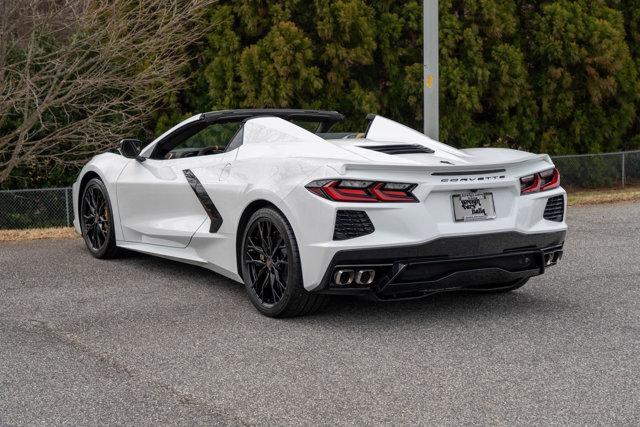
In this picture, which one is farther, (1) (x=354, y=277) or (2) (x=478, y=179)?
(2) (x=478, y=179)

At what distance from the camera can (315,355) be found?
204 inches

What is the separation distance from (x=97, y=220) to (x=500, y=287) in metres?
3.77

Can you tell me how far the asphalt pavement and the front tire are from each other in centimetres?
12

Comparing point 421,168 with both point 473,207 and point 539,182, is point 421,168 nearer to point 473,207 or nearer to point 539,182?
point 473,207

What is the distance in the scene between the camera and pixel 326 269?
5504 mm

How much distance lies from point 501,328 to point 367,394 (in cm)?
157

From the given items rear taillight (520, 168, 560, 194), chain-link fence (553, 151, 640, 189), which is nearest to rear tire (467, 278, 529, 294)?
rear taillight (520, 168, 560, 194)

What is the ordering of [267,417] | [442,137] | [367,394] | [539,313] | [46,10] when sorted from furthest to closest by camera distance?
[442,137] < [46,10] < [539,313] < [367,394] < [267,417]

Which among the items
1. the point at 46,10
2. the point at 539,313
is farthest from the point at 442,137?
the point at 539,313

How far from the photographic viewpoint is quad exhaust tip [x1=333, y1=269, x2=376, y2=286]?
5.53 metres

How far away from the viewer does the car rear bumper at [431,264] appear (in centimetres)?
548

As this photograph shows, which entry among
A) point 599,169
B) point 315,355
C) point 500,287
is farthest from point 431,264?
point 599,169

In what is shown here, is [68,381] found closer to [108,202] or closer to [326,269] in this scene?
[326,269]

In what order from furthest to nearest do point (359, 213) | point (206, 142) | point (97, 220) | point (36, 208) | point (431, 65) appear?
point (36, 208)
point (431, 65)
point (97, 220)
point (206, 142)
point (359, 213)
